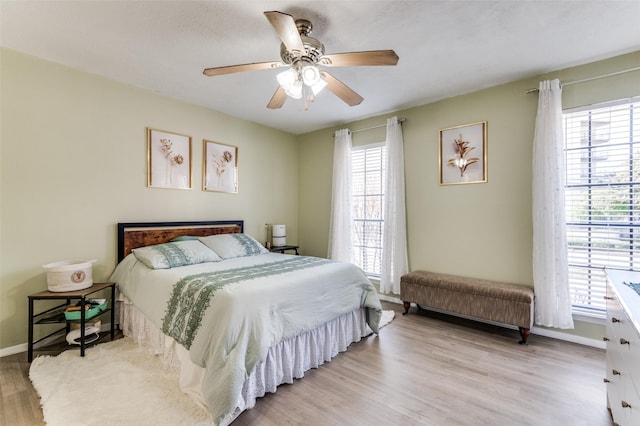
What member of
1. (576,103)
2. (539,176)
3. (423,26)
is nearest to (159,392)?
(423,26)

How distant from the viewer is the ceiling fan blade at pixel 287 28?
5.37 feet

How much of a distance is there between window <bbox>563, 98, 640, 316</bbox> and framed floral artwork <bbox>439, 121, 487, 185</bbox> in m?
0.77

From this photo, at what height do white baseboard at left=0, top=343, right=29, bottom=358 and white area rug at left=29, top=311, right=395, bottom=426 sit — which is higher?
white baseboard at left=0, top=343, right=29, bottom=358

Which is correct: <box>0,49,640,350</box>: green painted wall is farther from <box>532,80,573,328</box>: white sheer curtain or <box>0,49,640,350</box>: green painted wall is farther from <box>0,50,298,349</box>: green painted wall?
<box>532,80,573,328</box>: white sheer curtain

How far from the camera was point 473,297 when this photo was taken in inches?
125

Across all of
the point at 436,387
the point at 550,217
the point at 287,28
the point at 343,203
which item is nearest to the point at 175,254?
the point at 287,28

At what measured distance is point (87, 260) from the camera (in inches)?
120

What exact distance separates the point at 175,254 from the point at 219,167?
1580 mm

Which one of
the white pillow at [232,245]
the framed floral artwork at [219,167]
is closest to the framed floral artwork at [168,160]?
the framed floral artwork at [219,167]

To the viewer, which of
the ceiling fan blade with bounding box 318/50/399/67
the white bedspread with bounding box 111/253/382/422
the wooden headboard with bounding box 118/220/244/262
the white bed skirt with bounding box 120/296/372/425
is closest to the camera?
the white bedspread with bounding box 111/253/382/422

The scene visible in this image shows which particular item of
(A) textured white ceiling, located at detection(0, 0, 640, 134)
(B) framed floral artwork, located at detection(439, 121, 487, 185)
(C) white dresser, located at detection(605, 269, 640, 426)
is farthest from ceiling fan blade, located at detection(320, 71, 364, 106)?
(C) white dresser, located at detection(605, 269, 640, 426)

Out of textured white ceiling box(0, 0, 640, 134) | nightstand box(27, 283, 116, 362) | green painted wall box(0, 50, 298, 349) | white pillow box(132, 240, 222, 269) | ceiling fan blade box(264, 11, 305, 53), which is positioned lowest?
nightstand box(27, 283, 116, 362)

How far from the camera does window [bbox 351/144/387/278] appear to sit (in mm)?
4473

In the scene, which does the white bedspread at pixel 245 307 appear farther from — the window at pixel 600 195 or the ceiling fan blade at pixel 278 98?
the window at pixel 600 195
